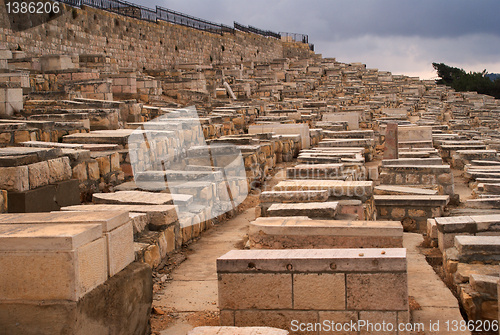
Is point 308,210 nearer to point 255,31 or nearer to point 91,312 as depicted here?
point 91,312

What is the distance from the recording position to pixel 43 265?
2932 millimetres

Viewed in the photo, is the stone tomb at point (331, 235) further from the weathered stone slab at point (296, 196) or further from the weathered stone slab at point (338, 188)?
the weathered stone slab at point (338, 188)

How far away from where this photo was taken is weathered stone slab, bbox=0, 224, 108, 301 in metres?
2.92

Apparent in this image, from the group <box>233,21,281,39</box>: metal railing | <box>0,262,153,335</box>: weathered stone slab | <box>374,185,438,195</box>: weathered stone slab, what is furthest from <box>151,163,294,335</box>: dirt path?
<box>233,21,281,39</box>: metal railing

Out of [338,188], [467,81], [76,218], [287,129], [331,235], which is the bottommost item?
[331,235]

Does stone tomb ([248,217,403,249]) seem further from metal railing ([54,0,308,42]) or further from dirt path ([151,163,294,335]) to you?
metal railing ([54,0,308,42])

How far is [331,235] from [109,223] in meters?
1.90

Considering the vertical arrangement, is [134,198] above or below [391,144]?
below

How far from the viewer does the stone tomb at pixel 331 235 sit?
452cm

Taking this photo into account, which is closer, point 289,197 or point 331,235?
point 331,235

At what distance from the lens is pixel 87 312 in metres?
3.04

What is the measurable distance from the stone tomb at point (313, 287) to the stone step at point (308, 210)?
1.62m

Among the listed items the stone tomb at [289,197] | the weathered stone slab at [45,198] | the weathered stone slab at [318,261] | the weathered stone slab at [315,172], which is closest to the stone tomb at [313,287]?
the weathered stone slab at [318,261]

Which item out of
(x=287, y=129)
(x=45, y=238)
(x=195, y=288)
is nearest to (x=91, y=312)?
(x=45, y=238)
